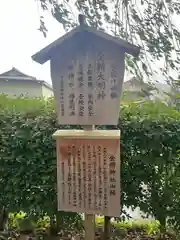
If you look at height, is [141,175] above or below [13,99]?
below

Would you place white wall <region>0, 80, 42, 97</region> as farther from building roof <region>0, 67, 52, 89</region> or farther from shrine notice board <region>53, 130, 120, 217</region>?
shrine notice board <region>53, 130, 120, 217</region>

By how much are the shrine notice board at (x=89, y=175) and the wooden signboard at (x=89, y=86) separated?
0.16 metres

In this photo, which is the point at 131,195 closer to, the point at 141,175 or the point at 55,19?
the point at 141,175

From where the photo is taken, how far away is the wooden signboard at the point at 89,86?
89.1 inches

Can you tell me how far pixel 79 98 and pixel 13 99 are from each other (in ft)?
3.30

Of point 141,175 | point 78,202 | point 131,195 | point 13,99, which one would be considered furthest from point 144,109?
point 13,99

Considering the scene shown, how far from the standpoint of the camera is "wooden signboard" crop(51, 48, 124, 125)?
7.43 feet

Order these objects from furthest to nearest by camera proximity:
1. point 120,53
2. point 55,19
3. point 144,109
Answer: point 144,109
point 55,19
point 120,53

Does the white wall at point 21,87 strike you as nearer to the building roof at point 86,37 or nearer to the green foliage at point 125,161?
the green foliage at point 125,161

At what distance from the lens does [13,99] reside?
309 centimetres

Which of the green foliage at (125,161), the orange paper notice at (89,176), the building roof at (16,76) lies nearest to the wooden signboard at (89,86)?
the orange paper notice at (89,176)

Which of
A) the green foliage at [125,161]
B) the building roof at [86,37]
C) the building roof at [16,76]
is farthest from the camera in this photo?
the building roof at [16,76]

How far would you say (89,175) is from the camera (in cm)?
235

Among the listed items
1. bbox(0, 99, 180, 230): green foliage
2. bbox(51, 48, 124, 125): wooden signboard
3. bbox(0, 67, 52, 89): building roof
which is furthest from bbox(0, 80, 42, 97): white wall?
bbox(51, 48, 124, 125): wooden signboard
